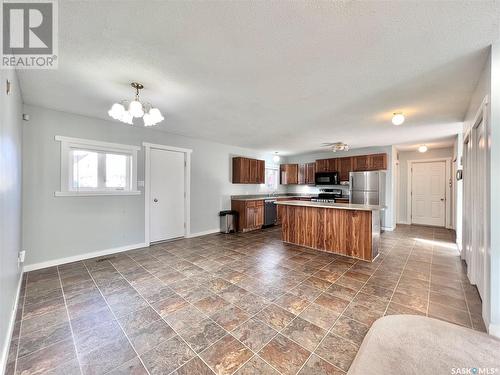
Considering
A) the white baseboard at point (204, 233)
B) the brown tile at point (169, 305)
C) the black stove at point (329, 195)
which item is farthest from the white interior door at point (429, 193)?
the brown tile at point (169, 305)

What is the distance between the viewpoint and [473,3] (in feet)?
4.58

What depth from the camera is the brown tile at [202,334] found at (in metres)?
1.71

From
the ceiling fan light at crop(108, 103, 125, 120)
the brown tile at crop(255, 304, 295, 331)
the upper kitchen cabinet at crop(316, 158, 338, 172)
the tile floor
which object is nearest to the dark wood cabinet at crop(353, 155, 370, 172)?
the upper kitchen cabinet at crop(316, 158, 338, 172)

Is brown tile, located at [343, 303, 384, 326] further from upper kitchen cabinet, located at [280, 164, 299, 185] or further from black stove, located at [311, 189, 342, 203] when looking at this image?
upper kitchen cabinet, located at [280, 164, 299, 185]

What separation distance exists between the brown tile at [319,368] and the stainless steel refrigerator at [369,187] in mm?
5245

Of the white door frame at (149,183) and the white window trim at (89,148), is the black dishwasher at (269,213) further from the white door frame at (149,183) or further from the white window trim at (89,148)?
the white window trim at (89,148)

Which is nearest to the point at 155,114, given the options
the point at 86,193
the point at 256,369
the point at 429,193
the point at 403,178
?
the point at 86,193

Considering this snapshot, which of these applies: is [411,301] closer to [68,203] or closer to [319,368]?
[319,368]

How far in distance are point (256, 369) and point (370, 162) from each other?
6.23m

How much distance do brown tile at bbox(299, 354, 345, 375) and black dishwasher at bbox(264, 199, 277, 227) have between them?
5.02 meters

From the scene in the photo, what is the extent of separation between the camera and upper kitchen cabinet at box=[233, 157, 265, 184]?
6196 mm

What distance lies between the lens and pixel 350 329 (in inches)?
74.0

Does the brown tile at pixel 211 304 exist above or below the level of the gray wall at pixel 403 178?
below

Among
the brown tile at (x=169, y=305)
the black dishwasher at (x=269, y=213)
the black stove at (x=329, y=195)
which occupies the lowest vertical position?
the brown tile at (x=169, y=305)
